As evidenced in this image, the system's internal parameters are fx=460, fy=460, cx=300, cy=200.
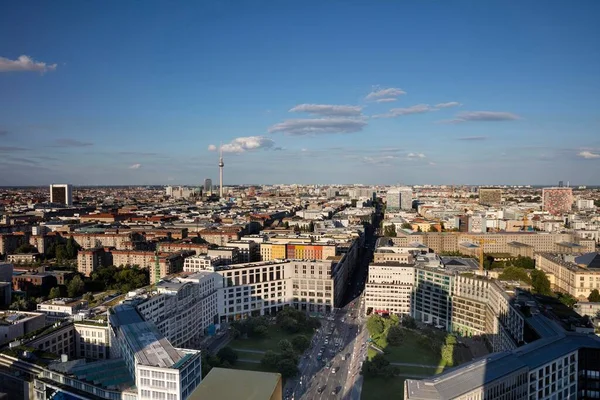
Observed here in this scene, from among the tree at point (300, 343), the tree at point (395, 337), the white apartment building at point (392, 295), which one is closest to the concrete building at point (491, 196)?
the white apartment building at point (392, 295)

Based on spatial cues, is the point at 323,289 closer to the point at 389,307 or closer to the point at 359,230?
the point at 389,307

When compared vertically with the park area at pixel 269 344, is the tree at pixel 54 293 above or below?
above

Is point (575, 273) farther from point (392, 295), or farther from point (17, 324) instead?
point (17, 324)

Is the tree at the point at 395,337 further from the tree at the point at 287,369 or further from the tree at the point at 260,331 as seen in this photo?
the tree at the point at 260,331

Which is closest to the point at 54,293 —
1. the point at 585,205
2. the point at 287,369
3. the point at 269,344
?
the point at 269,344

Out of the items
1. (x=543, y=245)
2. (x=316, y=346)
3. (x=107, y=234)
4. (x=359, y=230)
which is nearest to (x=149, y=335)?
(x=316, y=346)

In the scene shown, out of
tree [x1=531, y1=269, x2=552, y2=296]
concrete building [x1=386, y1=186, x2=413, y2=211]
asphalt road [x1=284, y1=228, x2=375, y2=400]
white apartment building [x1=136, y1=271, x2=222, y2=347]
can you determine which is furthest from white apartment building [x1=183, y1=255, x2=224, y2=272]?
concrete building [x1=386, y1=186, x2=413, y2=211]

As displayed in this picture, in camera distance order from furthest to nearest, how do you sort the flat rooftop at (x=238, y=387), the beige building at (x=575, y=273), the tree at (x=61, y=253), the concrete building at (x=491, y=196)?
the concrete building at (x=491, y=196), the tree at (x=61, y=253), the beige building at (x=575, y=273), the flat rooftop at (x=238, y=387)

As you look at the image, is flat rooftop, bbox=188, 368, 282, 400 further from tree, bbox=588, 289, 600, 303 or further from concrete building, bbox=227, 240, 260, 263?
concrete building, bbox=227, 240, 260, 263
